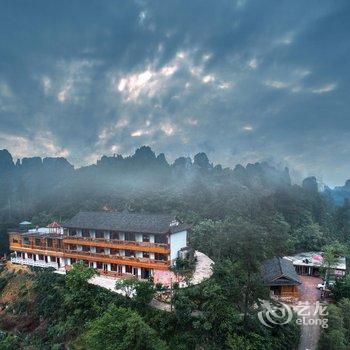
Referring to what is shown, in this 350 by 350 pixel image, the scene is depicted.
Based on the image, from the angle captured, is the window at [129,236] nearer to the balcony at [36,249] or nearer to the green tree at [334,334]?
the balcony at [36,249]

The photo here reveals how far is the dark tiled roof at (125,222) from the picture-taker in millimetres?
34531

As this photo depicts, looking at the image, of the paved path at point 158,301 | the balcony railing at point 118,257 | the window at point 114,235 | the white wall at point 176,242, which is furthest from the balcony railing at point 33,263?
the white wall at point 176,242

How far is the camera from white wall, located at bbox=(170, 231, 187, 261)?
34.4 m

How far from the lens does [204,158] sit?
11156 centimetres

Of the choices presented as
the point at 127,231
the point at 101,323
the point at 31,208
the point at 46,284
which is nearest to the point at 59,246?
the point at 46,284

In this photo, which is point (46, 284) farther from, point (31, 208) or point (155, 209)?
point (31, 208)

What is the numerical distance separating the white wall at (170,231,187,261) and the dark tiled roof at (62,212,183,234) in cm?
109

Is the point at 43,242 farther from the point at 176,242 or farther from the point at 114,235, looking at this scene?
the point at 176,242

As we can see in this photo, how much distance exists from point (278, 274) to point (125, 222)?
62.0 ft

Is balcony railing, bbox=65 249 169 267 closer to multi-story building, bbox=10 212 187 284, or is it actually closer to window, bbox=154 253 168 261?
multi-story building, bbox=10 212 187 284

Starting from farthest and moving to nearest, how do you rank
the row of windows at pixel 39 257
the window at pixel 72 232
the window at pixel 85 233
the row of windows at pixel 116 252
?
1. the row of windows at pixel 39 257
2. the window at pixel 72 232
3. the window at pixel 85 233
4. the row of windows at pixel 116 252

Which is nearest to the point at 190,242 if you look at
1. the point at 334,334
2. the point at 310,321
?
the point at 310,321

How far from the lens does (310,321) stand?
27109 mm

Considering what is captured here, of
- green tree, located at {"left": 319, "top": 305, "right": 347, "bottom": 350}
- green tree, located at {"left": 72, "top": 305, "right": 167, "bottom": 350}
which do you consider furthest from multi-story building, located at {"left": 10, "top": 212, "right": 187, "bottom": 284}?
green tree, located at {"left": 319, "top": 305, "right": 347, "bottom": 350}
